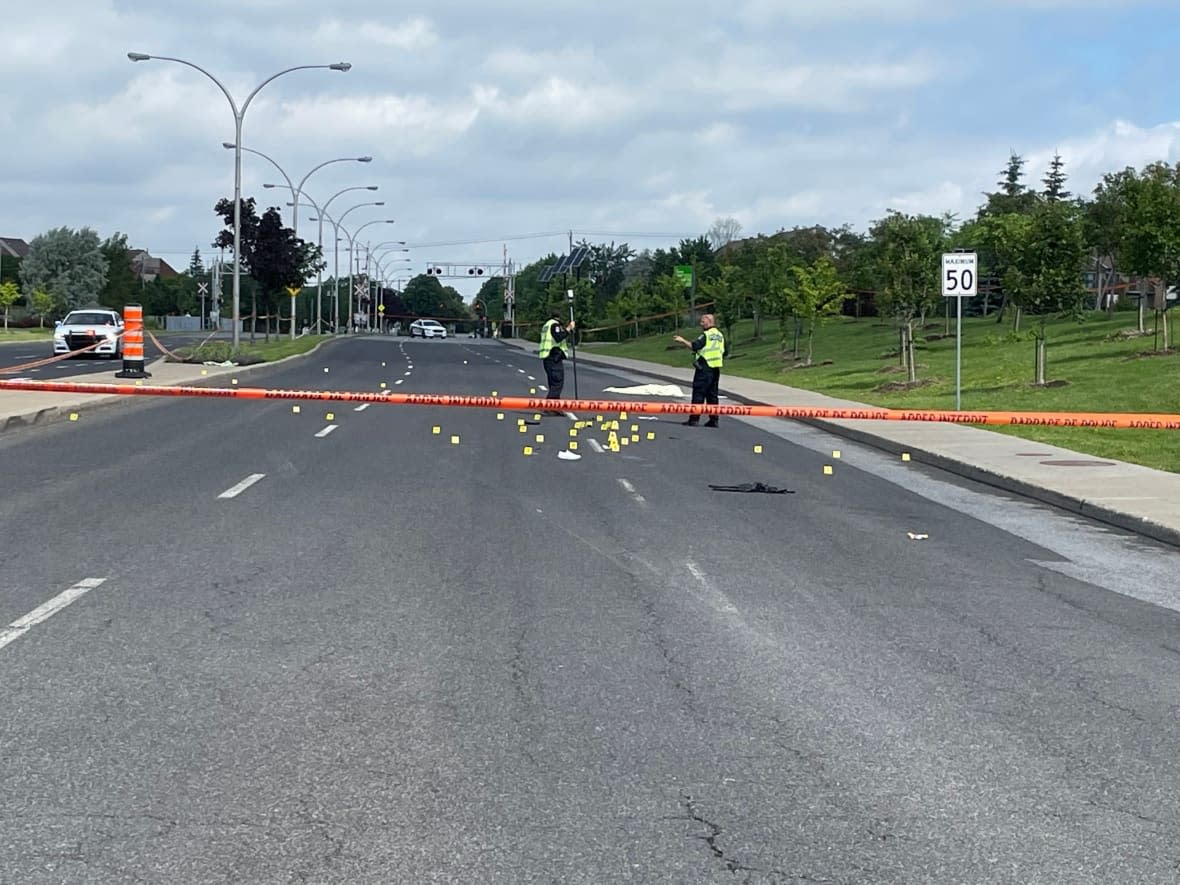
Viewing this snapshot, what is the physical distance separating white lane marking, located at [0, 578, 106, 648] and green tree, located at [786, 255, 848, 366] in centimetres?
4077

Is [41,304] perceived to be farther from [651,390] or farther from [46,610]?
[46,610]

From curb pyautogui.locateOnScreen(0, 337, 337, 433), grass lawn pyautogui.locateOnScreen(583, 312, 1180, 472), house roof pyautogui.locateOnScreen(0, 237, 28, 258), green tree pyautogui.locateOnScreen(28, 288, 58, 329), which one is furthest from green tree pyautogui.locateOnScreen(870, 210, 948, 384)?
house roof pyautogui.locateOnScreen(0, 237, 28, 258)

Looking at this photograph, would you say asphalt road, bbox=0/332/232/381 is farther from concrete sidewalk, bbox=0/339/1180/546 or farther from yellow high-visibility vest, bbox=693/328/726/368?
yellow high-visibility vest, bbox=693/328/726/368

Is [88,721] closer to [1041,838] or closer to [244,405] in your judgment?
[1041,838]

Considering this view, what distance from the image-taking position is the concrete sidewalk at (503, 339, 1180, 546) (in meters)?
13.9

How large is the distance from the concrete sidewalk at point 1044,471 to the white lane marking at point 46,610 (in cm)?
884

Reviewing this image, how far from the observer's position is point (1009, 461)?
61.6 feet

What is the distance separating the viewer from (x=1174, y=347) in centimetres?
3703

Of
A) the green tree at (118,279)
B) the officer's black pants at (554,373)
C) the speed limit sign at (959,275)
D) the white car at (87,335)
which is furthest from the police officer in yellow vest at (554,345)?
the green tree at (118,279)

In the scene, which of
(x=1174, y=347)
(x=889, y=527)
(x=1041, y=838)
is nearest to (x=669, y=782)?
(x=1041, y=838)

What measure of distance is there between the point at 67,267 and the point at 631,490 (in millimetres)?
123222

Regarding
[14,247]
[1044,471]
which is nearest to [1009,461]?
[1044,471]

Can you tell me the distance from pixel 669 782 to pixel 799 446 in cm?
1742

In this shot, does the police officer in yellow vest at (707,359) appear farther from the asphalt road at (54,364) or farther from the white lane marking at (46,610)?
the asphalt road at (54,364)
